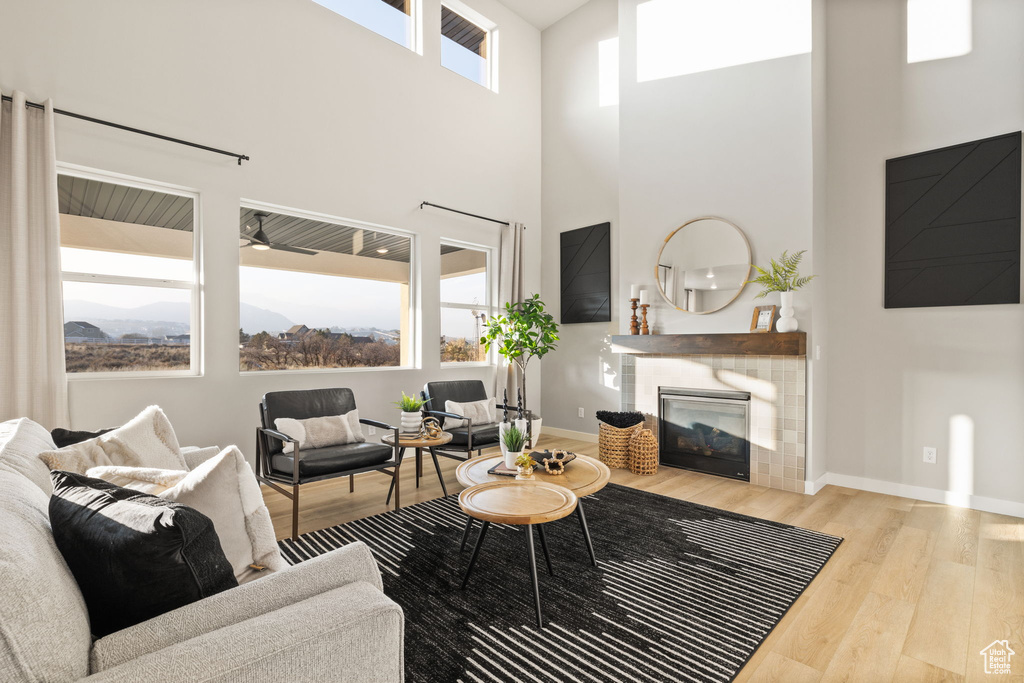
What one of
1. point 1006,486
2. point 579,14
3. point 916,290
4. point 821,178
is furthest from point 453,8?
point 1006,486

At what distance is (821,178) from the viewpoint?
12.7 ft

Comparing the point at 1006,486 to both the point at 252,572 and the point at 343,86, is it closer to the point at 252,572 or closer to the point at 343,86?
the point at 252,572

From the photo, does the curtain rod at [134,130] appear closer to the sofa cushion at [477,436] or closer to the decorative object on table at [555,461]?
the sofa cushion at [477,436]

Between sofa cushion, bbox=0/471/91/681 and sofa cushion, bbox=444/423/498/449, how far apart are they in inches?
112

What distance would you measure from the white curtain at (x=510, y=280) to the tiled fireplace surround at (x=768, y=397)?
1858 millimetres

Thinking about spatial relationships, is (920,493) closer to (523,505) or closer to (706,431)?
(706,431)

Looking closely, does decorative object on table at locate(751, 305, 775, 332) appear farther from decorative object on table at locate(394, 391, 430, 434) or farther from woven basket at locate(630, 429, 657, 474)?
decorative object on table at locate(394, 391, 430, 434)

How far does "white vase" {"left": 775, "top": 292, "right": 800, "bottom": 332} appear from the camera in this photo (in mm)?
3717

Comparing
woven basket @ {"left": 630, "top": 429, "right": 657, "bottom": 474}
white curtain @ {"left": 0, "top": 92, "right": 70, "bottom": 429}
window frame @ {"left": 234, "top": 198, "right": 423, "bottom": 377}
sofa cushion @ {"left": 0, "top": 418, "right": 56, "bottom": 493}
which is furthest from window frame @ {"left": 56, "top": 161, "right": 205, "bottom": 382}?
woven basket @ {"left": 630, "top": 429, "right": 657, "bottom": 474}

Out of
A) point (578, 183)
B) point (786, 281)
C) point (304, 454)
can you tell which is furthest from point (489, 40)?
point (304, 454)

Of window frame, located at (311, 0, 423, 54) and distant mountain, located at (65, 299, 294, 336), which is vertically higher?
window frame, located at (311, 0, 423, 54)

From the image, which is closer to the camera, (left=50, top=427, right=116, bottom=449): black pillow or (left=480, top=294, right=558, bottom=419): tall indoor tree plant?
(left=50, top=427, right=116, bottom=449): black pillow

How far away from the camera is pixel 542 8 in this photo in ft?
19.1

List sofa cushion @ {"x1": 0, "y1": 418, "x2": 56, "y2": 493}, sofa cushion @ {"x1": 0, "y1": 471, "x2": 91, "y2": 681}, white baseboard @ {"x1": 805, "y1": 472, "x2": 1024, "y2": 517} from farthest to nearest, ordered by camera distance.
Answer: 1. white baseboard @ {"x1": 805, "y1": 472, "x2": 1024, "y2": 517}
2. sofa cushion @ {"x1": 0, "y1": 418, "x2": 56, "y2": 493}
3. sofa cushion @ {"x1": 0, "y1": 471, "x2": 91, "y2": 681}
